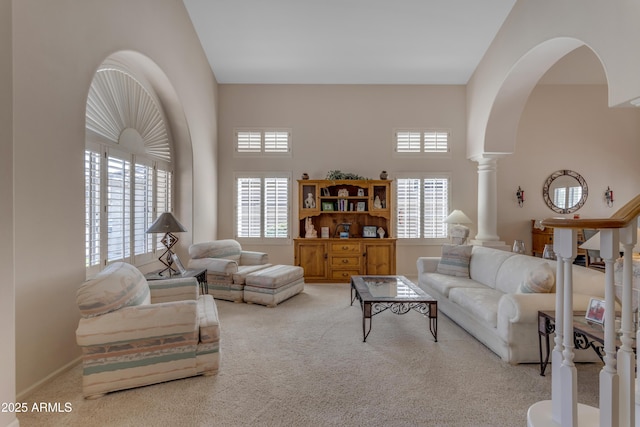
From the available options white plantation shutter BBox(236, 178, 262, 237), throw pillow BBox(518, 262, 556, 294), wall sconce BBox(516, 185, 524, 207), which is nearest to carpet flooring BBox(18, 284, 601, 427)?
throw pillow BBox(518, 262, 556, 294)

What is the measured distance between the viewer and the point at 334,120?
7.23 meters

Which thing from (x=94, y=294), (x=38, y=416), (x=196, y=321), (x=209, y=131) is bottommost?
(x=38, y=416)

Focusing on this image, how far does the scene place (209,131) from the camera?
6.71 metres

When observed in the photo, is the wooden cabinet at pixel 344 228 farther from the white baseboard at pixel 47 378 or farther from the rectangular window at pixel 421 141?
the white baseboard at pixel 47 378

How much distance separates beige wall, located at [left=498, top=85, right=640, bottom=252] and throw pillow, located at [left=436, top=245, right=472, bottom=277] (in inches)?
105

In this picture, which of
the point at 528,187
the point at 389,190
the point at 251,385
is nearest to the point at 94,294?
the point at 251,385

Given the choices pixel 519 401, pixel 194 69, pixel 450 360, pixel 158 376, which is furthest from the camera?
pixel 194 69

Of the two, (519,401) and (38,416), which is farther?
(519,401)

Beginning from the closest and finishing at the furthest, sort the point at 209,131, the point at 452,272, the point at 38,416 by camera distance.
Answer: the point at 38,416, the point at 452,272, the point at 209,131

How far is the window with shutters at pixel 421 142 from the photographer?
7262 millimetres

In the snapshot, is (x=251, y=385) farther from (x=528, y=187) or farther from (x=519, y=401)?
(x=528, y=187)

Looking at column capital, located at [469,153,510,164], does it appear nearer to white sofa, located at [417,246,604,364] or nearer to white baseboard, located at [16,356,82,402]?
white sofa, located at [417,246,604,364]

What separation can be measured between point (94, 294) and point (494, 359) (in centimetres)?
340

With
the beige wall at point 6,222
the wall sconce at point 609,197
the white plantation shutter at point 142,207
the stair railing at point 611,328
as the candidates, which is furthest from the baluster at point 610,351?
the wall sconce at point 609,197
